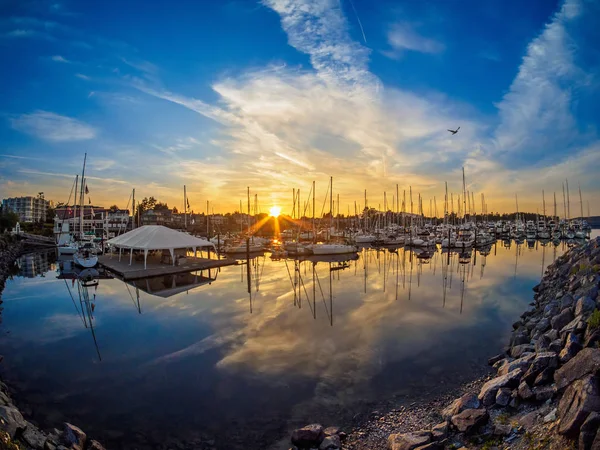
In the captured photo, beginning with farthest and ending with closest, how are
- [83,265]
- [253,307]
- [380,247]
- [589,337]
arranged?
1. [380,247]
2. [83,265]
3. [253,307]
4. [589,337]

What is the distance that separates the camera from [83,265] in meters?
34.7

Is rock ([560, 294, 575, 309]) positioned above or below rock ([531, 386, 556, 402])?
above

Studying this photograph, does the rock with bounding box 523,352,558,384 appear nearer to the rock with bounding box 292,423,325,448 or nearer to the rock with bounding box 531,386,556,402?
the rock with bounding box 531,386,556,402

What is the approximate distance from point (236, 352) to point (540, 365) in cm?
946

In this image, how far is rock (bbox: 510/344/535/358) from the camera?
10315 millimetres

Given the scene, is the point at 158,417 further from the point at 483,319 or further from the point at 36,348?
the point at 483,319

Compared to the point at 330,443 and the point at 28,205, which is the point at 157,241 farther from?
the point at 28,205

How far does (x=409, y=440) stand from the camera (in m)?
6.45

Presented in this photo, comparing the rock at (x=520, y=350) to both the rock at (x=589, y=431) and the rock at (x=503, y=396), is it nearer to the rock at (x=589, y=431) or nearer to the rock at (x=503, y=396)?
the rock at (x=503, y=396)

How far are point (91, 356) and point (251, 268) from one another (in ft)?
78.1

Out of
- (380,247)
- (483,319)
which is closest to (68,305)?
(483,319)

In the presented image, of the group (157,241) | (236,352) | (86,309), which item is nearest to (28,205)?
(157,241)

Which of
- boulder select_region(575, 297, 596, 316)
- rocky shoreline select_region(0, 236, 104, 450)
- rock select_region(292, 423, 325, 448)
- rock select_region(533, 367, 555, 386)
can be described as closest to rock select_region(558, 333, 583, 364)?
rock select_region(533, 367, 555, 386)

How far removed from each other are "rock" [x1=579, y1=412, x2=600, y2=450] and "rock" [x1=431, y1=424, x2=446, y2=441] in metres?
2.50
